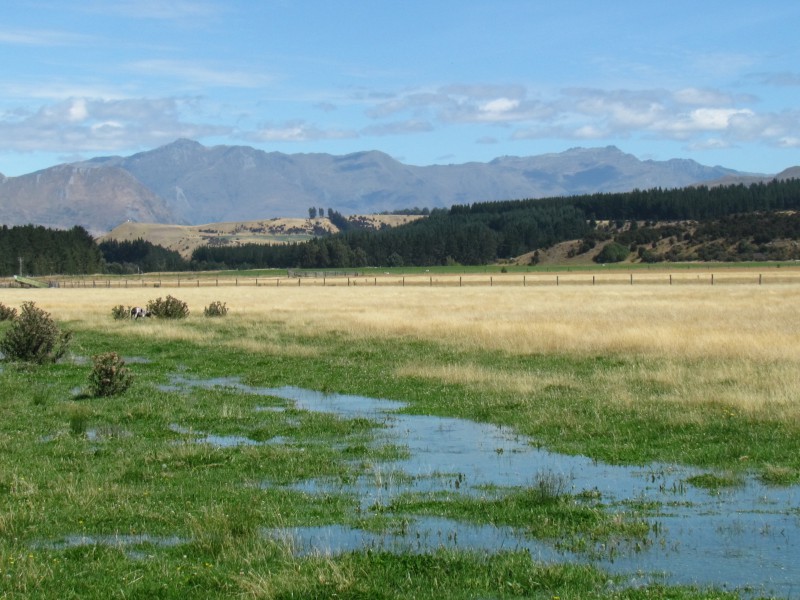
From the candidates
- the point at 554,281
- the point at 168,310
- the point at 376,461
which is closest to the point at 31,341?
the point at 376,461

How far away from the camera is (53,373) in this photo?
28.6 m

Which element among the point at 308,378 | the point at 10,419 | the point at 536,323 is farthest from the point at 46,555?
the point at 536,323

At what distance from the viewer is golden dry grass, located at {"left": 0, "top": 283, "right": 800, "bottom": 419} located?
925 inches

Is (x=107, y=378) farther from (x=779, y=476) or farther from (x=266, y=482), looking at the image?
(x=779, y=476)

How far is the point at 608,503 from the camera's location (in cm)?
1298

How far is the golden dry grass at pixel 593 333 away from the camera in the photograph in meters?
23.5

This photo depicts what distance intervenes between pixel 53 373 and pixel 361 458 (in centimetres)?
1569

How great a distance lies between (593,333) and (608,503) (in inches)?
951

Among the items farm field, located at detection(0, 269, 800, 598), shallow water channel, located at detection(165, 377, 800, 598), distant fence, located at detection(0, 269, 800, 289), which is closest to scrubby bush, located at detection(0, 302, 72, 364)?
farm field, located at detection(0, 269, 800, 598)

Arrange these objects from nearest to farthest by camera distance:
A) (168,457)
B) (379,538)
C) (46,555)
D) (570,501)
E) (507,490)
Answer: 1. (46,555)
2. (379,538)
3. (570,501)
4. (507,490)
5. (168,457)

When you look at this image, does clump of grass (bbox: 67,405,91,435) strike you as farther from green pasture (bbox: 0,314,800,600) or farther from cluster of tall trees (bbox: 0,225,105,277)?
Result: cluster of tall trees (bbox: 0,225,105,277)

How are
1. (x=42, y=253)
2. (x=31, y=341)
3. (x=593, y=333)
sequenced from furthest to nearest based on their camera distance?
(x=42, y=253)
(x=593, y=333)
(x=31, y=341)

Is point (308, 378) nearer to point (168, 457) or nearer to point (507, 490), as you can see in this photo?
point (168, 457)

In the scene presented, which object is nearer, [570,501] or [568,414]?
[570,501]
